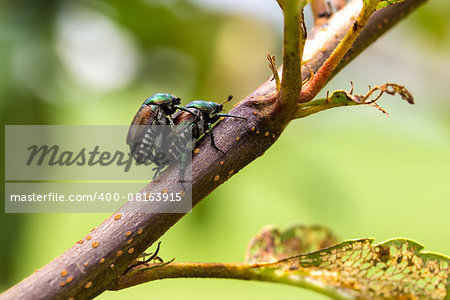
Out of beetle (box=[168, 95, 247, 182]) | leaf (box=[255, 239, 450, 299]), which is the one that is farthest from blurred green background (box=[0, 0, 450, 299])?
leaf (box=[255, 239, 450, 299])

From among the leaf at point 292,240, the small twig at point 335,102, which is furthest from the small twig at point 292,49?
the leaf at point 292,240

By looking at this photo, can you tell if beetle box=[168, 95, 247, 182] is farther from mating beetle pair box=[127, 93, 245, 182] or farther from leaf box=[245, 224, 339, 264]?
leaf box=[245, 224, 339, 264]

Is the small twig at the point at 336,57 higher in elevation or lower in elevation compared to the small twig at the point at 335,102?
higher

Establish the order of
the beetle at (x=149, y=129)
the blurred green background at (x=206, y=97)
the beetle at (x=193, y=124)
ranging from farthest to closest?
1. the blurred green background at (x=206, y=97)
2. the beetle at (x=149, y=129)
3. the beetle at (x=193, y=124)

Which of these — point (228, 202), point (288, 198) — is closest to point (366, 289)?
point (228, 202)

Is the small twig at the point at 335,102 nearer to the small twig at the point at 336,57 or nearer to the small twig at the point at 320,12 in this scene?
the small twig at the point at 336,57

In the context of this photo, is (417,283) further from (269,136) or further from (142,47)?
(142,47)

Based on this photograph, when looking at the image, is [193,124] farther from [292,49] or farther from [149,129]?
[292,49]

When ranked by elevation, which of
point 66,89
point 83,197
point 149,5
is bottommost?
point 83,197
